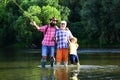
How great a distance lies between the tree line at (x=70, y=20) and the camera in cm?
6128

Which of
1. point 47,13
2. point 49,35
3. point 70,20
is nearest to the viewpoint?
point 49,35

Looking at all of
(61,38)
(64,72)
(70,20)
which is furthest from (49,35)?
(70,20)

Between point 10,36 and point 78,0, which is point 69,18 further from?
point 10,36

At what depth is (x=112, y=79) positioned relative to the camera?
46.2ft

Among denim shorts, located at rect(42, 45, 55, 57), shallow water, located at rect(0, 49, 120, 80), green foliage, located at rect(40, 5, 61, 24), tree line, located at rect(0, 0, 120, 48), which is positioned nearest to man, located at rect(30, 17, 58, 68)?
denim shorts, located at rect(42, 45, 55, 57)

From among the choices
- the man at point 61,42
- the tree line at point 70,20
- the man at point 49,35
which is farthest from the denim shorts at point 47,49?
the tree line at point 70,20

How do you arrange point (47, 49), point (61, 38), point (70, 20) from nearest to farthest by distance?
point (61, 38)
point (47, 49)
point (70, 20)

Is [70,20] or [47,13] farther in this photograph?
[70,20]

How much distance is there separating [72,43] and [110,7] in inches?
1578

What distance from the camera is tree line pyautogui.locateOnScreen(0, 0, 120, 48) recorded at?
61.3 m

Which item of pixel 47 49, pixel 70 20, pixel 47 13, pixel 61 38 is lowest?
pixel 70 20

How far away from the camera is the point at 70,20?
91250 mm

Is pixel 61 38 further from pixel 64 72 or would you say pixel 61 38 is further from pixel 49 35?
pixel 64 72

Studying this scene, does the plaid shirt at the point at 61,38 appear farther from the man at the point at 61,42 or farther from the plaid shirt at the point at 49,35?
the plaid shirt at the point at 49,35
